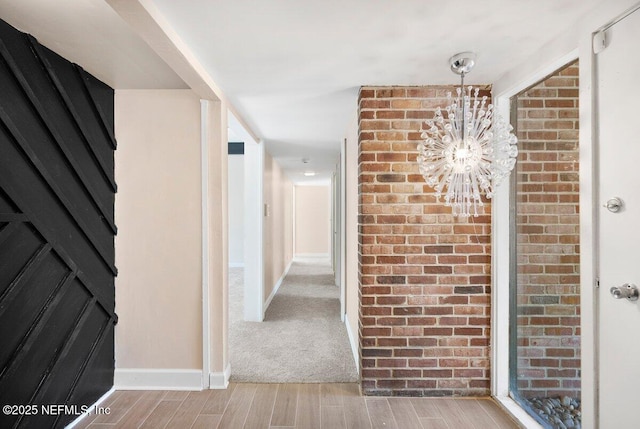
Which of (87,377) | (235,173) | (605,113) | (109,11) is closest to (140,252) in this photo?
(87,377)

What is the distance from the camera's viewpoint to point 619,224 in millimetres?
1368

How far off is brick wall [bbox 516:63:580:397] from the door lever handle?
2.07ft

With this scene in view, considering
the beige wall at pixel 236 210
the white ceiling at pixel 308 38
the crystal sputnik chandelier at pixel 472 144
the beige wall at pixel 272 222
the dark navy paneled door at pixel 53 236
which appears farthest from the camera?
the beige wall at pixel 236 210

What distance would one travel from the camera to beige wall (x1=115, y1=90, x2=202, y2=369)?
2416 mm

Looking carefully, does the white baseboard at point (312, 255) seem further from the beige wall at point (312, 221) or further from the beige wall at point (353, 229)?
the beige wall at point (353, 229)

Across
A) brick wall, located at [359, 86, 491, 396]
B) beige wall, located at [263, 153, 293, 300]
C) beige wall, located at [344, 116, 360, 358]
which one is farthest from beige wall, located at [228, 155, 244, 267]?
brick wall, located at [359, 86, 491, 396]

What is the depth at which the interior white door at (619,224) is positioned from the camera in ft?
4.26

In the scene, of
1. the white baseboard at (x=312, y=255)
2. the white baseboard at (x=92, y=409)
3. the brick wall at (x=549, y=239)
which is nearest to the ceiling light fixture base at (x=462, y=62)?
the brick wall at (x=549, y=239)

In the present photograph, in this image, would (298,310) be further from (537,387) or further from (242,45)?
(242,45)

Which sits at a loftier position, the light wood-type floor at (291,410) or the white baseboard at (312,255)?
the white baseboard at (312,255)

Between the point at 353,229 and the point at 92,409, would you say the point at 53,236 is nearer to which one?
the point at 92,409

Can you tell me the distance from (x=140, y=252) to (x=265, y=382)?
131 centimetres

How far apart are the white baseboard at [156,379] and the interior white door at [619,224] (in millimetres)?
2329

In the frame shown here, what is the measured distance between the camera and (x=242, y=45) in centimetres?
174
